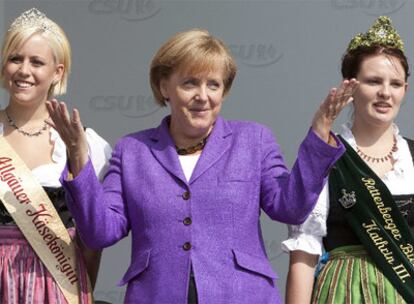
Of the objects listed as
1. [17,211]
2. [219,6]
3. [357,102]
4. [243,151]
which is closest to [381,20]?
[357,102]

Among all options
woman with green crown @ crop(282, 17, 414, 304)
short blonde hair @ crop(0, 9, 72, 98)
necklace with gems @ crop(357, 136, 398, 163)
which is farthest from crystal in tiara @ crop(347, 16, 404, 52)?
short blonde hair @ crop(0, 9, 72, 98)

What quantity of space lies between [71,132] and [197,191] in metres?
0.32

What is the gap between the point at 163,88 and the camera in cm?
261

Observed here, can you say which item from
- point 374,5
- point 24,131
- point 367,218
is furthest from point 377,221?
point 374,5

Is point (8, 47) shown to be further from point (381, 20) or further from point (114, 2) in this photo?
point (114, 2)

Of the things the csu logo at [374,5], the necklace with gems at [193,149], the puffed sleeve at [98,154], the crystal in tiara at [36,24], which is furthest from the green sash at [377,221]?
the csu logo at [374,5]

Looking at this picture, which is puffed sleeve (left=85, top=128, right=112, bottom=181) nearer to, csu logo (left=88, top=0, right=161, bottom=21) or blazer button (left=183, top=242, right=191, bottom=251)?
blazer button (left=183, top=242, right=191, bottom=251)

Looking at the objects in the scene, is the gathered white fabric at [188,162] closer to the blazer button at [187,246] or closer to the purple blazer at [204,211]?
the purple blazer at [204,211]

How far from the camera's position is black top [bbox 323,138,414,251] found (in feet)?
8.85

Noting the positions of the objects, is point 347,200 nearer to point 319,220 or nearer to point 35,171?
point 319,220

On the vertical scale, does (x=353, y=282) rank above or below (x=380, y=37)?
below

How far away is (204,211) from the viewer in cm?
247

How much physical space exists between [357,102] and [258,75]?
4.22 ft

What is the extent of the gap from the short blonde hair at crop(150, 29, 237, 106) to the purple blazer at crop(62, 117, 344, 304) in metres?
0.18
